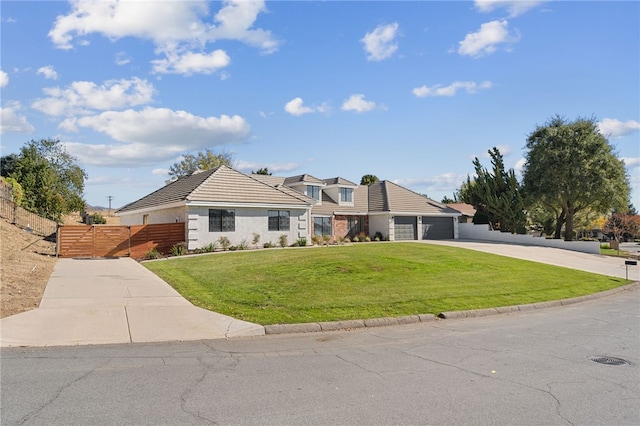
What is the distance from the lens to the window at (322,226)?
38.8m

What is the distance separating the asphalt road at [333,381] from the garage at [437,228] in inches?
1355

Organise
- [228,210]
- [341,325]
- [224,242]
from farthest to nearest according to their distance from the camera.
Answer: [228,210], [224,242], [341,325]

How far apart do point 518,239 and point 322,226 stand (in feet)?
59.3

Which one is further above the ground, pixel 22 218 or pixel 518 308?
pixel 22 218

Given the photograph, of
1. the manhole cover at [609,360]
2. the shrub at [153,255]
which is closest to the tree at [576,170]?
the shrub at [153,255]

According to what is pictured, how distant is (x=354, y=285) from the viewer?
46.1ft

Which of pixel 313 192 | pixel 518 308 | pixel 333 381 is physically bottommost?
pixel 518 308

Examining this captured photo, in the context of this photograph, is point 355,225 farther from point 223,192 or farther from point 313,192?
point 223,192

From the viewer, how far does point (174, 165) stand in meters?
74.2

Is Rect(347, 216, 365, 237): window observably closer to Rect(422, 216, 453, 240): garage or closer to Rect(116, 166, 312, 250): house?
Rect(422, 216, 453, 240): garage

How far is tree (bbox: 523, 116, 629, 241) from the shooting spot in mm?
40156

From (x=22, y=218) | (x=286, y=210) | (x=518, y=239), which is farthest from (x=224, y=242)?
(x=518, y=239)

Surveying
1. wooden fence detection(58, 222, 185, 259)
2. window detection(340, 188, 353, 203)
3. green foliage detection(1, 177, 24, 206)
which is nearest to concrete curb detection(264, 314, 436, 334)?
wooden fence detection(58, 222, 185, 259)

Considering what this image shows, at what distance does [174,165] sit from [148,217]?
42349 mm
